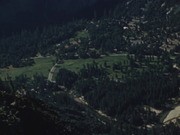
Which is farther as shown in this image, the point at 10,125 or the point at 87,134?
the point at 87,134

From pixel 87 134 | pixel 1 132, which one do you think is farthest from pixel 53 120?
pixel 87 134

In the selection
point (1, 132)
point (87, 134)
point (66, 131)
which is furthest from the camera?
point (87, 134)

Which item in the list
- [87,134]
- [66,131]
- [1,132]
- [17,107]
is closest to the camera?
[1,132]

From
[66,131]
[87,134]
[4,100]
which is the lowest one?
[87,134]

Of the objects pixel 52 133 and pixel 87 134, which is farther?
pixel 87 134

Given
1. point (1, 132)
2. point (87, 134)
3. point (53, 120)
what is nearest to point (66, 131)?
point (53, 120)

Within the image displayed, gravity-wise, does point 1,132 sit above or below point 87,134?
above

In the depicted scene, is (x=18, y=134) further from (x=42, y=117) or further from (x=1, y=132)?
(x=42, y=117)

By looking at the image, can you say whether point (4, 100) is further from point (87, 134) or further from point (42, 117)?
point (87, 134)

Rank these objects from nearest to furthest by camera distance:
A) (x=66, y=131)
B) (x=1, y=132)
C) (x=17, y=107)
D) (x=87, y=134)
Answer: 1. (x=1, y=132)
2. (x=17, y=107)
3. (x=66, y=131)
4. (x=87, y=134)
